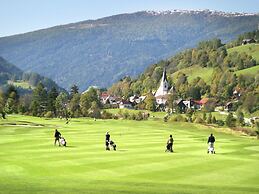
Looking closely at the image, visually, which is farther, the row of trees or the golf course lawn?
the row of trees

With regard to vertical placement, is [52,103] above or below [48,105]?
above

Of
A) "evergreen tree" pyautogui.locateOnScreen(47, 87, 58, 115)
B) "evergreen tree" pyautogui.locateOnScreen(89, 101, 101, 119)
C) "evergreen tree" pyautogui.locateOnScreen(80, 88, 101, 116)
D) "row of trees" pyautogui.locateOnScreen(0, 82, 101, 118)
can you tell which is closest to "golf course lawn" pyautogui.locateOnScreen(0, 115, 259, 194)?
"row of trees" pyautogui.locateOnScreen(0, 82, 101, 118)

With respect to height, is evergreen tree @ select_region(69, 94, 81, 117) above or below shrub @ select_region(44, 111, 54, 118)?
above

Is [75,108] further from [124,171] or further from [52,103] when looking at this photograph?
[124,171]

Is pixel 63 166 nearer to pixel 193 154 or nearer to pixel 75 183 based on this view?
pixel 75 183

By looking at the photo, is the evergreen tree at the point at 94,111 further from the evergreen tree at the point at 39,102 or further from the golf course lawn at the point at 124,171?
the golf course lawn at the point at 124,171

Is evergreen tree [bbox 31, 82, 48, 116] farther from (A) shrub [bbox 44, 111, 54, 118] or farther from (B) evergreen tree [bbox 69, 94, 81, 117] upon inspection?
(B) evergreen tree [bbox 69, 94, 81, 117]

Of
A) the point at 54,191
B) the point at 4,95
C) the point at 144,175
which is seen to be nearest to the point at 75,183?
the point at 54,191

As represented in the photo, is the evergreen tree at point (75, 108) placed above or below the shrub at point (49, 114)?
→ above

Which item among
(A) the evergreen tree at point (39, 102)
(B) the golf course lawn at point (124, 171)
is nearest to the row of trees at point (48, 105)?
(A) the evergreen tree at point (39, 102)

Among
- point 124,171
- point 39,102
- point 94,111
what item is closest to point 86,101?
point 94,111

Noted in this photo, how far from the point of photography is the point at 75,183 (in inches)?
1061

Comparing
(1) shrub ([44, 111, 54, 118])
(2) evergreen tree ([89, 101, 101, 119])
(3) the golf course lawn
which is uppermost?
(2) evergreen tree ([89, 101, 101, 119])

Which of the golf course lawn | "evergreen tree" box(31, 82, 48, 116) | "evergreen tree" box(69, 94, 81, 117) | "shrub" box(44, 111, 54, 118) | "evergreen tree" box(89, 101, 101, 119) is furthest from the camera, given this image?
"evergreen tree" box(89, 101, 101, 119)
